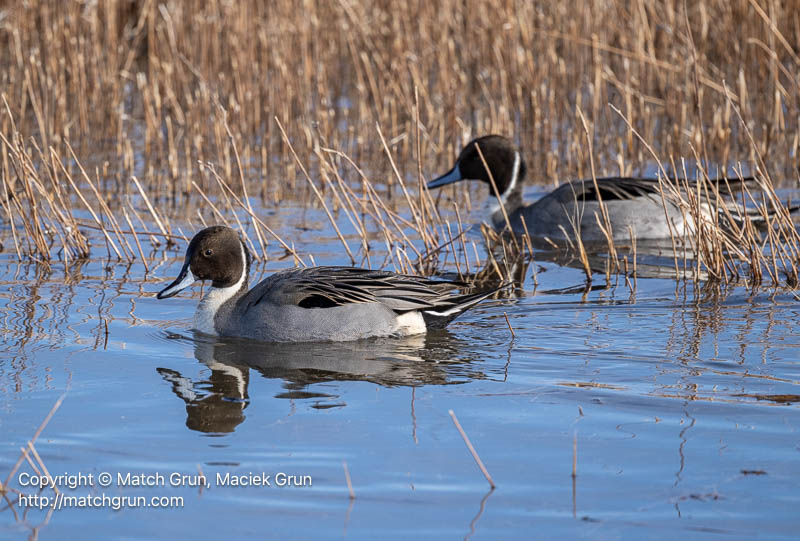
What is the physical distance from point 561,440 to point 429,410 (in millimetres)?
657

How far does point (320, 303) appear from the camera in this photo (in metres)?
6.10

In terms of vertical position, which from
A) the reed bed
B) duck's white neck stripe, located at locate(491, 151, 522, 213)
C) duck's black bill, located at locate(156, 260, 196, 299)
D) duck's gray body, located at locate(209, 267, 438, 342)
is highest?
the reed bed

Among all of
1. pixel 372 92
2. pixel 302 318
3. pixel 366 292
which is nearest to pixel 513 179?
pixel 372 92

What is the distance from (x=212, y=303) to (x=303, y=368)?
101 centimetres

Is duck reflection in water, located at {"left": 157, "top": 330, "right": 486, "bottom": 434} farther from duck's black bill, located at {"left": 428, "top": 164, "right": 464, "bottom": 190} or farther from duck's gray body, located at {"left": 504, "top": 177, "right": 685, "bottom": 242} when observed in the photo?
duck's black bill, located at {"left": 428, "top": 164, "right": 464, "bottom": 190}

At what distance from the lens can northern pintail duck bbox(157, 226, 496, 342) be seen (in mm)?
6090

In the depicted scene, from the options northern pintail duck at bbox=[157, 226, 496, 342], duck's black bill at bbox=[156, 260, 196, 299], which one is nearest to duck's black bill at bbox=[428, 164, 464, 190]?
northern pintail duck at bbox=[157, 226, 496, 342]

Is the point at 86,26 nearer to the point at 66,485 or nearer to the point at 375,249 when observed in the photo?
the point at 375,249

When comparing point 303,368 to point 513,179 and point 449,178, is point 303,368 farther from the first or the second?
point 513,179

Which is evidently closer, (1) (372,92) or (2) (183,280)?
(2) (183,280)

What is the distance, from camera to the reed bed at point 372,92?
34.8 feet

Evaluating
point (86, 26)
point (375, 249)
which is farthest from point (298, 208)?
point (86, 26)

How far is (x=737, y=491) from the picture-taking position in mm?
3963

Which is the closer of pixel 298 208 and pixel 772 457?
pixel 772 457
